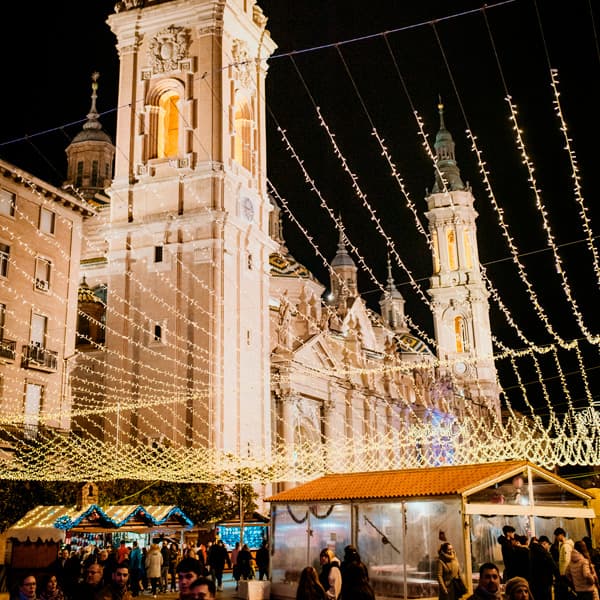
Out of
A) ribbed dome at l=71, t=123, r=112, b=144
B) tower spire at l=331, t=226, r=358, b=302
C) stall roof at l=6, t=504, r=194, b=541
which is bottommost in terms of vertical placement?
stall roof at l=6, t=504, r=194, b=541

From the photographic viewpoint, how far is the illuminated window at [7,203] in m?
28.1

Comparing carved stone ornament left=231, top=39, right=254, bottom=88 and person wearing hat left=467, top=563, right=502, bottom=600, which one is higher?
carved stone ornament left=231, top=39, right=254, bottom=88

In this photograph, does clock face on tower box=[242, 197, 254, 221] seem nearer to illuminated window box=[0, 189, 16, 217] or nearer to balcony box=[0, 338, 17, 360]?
illuminated window box=[0, 189, 16, 217]

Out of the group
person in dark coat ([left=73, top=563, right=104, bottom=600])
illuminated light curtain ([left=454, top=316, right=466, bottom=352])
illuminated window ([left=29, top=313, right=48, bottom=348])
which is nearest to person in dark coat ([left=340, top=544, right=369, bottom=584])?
person in dark coat ([left=73, top=563, right=104, bottom=600])

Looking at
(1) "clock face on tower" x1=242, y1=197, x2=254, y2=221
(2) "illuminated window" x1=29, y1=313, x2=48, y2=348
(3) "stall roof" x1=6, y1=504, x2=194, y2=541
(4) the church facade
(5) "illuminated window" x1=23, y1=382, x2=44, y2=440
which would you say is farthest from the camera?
(1) "clock face on tower" x1=242, y1=197, x2=254, y2=221

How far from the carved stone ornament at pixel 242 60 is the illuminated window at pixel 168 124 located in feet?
10.3

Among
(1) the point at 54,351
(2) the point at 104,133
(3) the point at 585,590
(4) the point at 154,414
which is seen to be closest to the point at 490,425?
(2) the point at 104,133

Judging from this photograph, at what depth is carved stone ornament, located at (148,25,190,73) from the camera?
1439 inches

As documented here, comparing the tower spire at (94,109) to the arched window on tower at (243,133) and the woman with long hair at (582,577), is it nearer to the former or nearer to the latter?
the arched window on tower at (243,133)

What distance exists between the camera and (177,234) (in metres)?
34.8

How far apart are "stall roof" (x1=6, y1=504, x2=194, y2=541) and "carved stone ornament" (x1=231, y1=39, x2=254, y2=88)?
20348mm

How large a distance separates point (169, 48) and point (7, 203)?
41.3 ft

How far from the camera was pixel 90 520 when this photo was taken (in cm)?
2147

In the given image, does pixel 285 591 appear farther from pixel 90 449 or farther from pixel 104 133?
pixel 104 133
